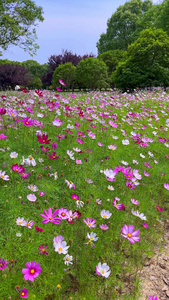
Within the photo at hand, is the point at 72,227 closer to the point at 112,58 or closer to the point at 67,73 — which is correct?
the point at 67,73

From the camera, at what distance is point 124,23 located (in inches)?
1241

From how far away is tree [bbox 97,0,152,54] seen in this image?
3103 cm

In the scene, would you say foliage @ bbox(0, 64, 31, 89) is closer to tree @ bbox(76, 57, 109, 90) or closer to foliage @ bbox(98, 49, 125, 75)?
tree @ bbox(76, 57, 109, 90)

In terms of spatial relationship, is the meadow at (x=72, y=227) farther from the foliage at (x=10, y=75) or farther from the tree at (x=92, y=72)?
the foliage at (x=10, y=75)

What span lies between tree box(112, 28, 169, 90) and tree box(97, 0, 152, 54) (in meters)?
18.9

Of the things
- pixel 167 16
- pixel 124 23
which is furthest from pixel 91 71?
pixel 124 23

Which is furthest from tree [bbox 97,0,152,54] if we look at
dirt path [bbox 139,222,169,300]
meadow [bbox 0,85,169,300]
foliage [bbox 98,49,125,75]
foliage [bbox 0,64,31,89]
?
dirt path [bbox 139,222,169,300]

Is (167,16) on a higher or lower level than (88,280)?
higher

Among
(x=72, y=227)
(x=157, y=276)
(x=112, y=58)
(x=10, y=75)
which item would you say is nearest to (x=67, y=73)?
(x=10, y=75)

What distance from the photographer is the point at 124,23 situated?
103ft

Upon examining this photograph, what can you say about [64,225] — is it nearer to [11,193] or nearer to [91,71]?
[11,193]

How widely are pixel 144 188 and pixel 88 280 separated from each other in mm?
1487

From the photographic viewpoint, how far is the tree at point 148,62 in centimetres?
A: 1353

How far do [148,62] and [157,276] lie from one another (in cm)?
1420
